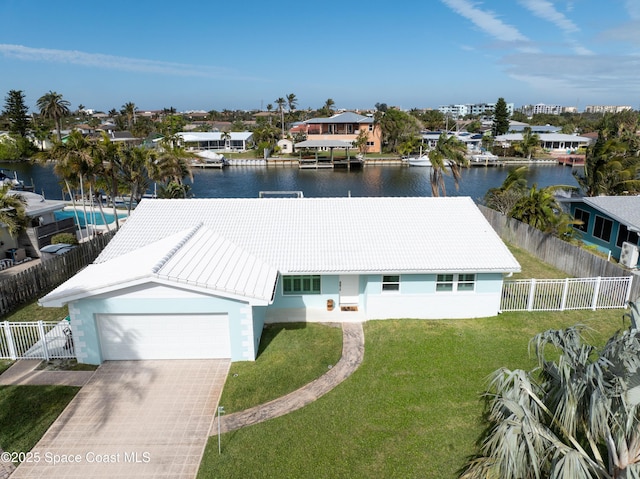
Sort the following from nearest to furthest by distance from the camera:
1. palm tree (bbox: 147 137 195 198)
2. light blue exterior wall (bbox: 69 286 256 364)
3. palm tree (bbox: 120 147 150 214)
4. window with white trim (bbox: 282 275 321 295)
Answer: light blue exterior wall (bbox: 69 286 256 364) → window with white trim (bbox: 282 275 321 295) → palm tree (bbox: 120 147 150 214) → palm tree (bbox: 147 137 195 198)

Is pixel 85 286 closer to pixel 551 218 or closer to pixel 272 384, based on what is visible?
pixel 272 384

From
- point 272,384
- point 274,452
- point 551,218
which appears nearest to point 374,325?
point 272,384

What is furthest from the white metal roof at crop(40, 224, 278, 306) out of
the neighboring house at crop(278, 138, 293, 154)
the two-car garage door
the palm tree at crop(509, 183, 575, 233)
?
the neighboring house at crop(278, 138, 293, 154)

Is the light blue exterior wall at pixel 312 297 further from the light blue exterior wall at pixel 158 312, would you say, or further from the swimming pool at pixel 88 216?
the swimming pool at pixel 88 216

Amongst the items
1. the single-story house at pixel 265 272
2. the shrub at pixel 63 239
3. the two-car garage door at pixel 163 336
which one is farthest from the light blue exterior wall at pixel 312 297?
the shrub at pixel 63 239

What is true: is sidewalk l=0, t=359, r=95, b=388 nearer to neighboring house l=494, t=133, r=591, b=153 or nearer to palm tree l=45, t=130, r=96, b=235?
palm tree l=45, t=130, r=96, b=235
